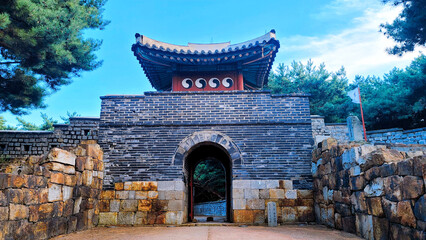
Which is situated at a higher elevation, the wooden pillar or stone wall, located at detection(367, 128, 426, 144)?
the wooden pillar

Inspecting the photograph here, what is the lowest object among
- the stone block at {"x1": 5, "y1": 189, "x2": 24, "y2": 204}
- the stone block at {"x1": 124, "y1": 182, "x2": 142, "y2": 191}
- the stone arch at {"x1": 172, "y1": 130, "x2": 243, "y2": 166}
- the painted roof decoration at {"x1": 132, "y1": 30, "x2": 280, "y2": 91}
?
the stone block at {"x1": 5, "y1": 189, "x2": 24, "y2": 204}

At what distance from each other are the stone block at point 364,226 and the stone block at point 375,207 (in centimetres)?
14

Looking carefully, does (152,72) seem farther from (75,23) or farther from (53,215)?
(53,215)

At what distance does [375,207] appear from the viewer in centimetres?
488

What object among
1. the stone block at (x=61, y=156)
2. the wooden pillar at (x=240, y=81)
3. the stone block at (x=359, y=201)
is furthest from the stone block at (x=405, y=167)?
the wooden pillar at (x=240, y=81)

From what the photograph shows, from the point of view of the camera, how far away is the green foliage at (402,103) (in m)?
14.3

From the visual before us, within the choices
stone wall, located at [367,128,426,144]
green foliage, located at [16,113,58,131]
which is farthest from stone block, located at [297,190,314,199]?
green foliage, located at [16,113,58,131]

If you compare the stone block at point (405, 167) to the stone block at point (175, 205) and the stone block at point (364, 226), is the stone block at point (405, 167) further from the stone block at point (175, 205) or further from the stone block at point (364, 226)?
the stone block at point (175, 205)

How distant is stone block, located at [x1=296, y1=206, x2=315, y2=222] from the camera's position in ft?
25.2

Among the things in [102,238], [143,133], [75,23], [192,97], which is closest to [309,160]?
[192,97]

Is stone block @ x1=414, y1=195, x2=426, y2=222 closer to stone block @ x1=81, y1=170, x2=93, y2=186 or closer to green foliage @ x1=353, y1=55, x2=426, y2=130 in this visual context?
stone block @ x1=81, y1=170, x2=93, y2=186

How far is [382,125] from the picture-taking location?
54.2ft

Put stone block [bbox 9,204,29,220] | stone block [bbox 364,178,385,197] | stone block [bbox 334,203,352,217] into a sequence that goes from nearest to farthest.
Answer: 1. stone block [bbox 9,204,29,220]
2. stone block [bbox 364,178,385,197]
3. stone block [bbox 334,203,352,217]

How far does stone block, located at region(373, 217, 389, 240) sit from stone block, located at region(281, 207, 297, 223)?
9.76 ft
